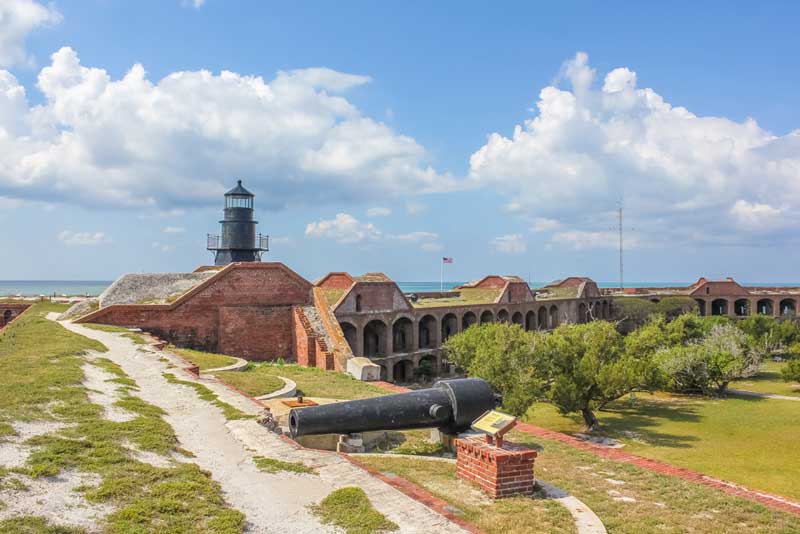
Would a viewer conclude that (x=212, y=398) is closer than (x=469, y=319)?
Yes

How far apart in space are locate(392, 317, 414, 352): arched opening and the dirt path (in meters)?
20.9

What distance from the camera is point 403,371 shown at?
107ft

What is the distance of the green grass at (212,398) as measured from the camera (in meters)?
9.71

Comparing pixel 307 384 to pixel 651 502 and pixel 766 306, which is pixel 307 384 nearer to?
pixel 651 502

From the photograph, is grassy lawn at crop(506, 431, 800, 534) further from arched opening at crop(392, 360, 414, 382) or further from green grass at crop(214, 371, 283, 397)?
arched opening at crop(392, 360, 414, 382)

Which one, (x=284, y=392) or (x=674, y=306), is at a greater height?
(x=674, y=306)

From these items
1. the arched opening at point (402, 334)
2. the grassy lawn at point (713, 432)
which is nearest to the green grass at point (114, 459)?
the grassy lawn at point (713, 432)

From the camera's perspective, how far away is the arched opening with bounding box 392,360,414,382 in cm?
3184

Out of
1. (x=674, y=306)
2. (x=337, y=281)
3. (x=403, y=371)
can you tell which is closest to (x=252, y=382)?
(x=337, y=281)

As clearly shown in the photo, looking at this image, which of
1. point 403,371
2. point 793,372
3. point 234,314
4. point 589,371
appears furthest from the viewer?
point 403,371

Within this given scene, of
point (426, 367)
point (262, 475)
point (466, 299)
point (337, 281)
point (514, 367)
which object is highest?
point (337, 281)

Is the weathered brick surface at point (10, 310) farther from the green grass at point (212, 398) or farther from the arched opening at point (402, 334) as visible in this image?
the green grass at point (212, 398)

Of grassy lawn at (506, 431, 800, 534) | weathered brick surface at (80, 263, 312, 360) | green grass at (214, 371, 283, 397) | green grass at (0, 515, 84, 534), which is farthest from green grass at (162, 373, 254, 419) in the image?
Result: weathered brick surface at (80, 263, 312, 360)

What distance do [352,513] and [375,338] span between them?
2558 cm
